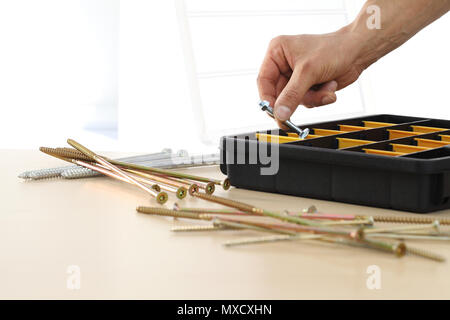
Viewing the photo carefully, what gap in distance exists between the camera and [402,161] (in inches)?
44.4

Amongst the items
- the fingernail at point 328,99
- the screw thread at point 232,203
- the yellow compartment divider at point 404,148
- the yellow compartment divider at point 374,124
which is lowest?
the screw thread at point 232,203

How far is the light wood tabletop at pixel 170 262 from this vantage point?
0.83m

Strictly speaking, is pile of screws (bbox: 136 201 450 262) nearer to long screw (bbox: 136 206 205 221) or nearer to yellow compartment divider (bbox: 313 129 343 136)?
long screw (bbox: 136 206 205 221)

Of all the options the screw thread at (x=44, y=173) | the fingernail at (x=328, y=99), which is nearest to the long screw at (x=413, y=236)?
the fingernail at (x=328, y=99)

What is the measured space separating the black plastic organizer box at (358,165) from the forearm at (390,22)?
0.22 meters

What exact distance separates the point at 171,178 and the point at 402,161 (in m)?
0.48

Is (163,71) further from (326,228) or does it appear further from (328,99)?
(326,228)

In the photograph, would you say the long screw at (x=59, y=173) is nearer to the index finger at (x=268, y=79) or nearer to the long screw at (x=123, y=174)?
the long screw at (x=123, y=174)

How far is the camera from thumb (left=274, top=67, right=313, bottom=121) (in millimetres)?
1433
